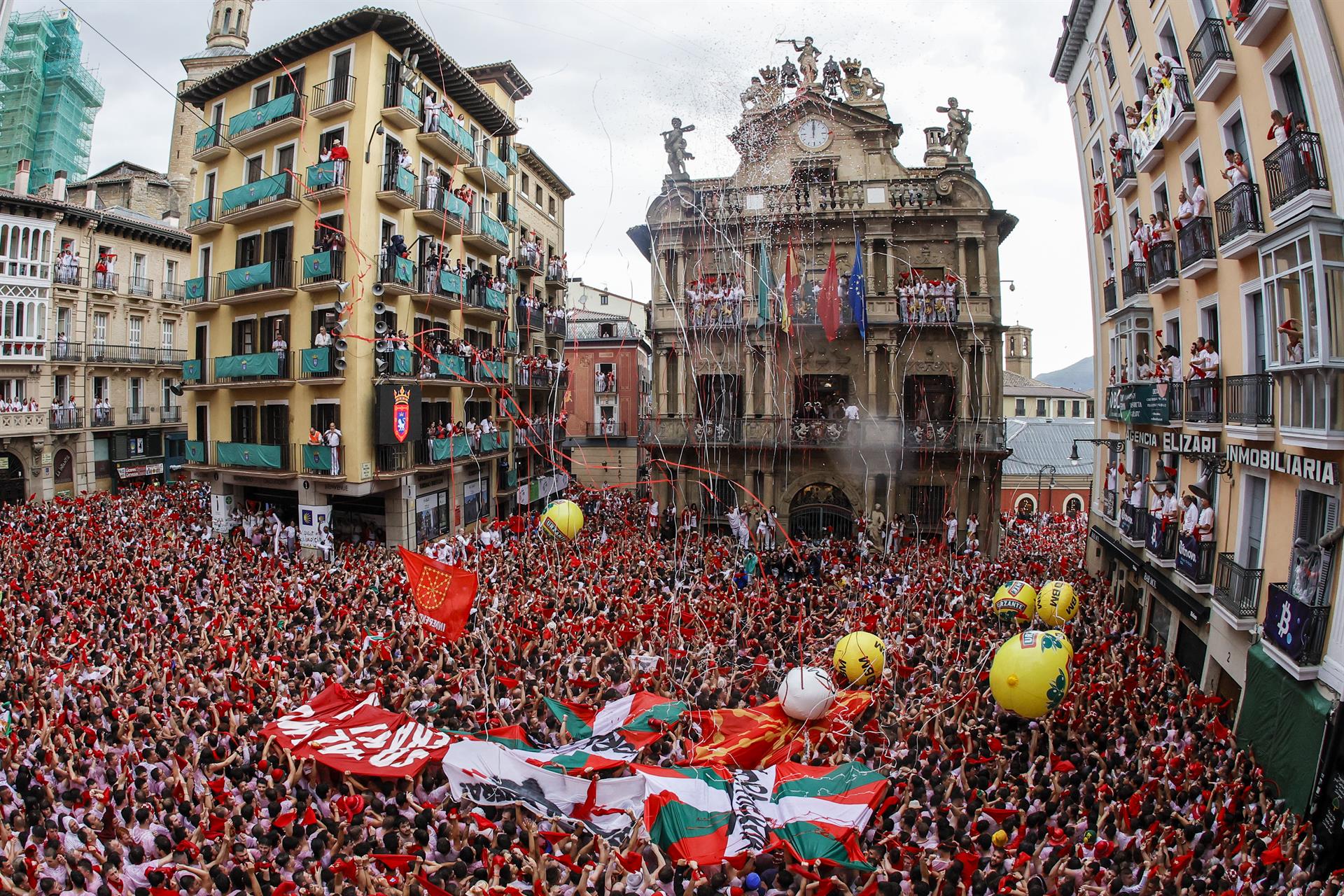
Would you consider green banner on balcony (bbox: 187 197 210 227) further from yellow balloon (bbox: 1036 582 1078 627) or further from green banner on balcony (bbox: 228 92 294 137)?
yellow balloon (bbox: 1036 582 1078 627)

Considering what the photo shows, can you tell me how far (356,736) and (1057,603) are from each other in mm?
12755

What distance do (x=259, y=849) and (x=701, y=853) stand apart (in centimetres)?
448

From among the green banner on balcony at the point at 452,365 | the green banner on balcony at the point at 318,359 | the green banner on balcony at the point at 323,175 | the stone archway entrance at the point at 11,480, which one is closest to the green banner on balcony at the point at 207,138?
the green banner on balcony at the point at 323,175

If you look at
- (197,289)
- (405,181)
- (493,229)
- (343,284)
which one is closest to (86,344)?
(197,289)

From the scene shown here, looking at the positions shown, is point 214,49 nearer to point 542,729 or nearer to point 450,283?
point 450,283

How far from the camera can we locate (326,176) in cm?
2216

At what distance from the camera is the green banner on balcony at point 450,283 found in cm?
2449

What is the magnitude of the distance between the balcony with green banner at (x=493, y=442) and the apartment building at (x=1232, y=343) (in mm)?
19305

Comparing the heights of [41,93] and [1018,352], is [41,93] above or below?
above

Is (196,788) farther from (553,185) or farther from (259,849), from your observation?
(553,185)

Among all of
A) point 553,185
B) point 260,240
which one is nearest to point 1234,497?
point 260,240

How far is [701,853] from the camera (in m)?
7.90

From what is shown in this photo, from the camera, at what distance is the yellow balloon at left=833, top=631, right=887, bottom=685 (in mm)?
12484

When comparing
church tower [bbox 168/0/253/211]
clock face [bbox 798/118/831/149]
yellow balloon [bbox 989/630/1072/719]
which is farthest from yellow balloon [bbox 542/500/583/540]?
church tower [bbox 168/0/253/211]
